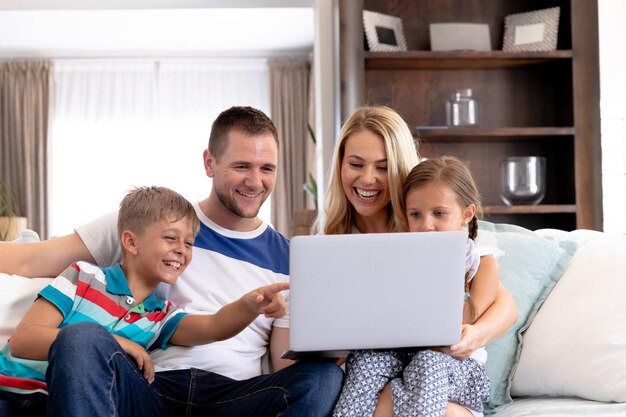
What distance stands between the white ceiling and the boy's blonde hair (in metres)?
4.42

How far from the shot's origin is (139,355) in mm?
1726

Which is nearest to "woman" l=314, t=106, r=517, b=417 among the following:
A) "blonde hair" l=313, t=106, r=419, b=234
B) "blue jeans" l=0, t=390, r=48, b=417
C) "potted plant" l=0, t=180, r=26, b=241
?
"blonde hair" l=313, t=106, r=419, b=234

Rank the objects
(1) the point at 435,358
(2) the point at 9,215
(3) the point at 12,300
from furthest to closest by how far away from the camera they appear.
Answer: (2) the point at 9,215 → (3) the point at 12,300 → (1) the point at 435,358


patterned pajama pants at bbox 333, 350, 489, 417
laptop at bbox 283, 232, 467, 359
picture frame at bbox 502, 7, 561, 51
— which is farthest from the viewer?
picture frame at bbox 502, 7, 561, 51

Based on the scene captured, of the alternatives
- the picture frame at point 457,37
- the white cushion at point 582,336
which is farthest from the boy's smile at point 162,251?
the picture frame at point 457,37

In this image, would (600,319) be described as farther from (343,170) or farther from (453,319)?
(343,170)

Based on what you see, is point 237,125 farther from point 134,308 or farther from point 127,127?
point 127,127

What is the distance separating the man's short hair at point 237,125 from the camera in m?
2.16

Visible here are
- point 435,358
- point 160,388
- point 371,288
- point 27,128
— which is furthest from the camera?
point 27,128

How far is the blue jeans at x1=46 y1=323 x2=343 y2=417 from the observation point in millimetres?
1554

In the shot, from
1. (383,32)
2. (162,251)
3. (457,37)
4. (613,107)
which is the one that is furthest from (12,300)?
(613,107)

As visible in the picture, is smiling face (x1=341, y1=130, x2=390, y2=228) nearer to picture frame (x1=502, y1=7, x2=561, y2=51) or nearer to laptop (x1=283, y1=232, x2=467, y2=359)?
laptop (x1=283, y1=232, x2=467, y2=359)

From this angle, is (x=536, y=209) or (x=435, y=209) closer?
(x=435, y=209)

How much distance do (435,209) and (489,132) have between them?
6.36 feet
